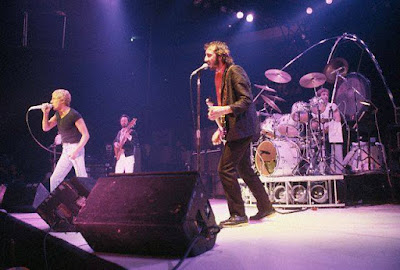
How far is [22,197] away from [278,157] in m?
5.01

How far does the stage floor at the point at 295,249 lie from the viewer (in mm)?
2387

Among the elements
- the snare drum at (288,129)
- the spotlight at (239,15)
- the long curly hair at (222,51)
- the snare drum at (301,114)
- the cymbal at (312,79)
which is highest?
the spotlight at (239,15)

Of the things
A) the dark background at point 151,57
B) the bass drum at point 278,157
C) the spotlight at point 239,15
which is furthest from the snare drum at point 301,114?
the spotlight at point 239,15

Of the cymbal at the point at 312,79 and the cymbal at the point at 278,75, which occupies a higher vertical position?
the cymbal at the point at 278,75

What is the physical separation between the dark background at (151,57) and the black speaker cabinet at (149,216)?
804cm

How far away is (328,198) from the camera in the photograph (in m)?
6.92

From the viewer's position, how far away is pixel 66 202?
4164 mm

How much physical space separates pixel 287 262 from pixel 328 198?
15.9 ft

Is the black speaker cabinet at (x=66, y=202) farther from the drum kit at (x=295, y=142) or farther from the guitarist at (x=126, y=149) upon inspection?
the guitarist at (x=126, y=149)

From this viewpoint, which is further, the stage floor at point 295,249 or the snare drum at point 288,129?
the snare drum at point 288,129

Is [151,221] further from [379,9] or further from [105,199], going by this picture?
[379,9]

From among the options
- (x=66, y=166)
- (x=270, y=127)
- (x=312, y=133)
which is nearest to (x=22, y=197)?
(x=66, y=166)

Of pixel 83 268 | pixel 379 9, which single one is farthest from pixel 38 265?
pixel 379 9

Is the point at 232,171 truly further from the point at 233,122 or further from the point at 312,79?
the point at 312,79
